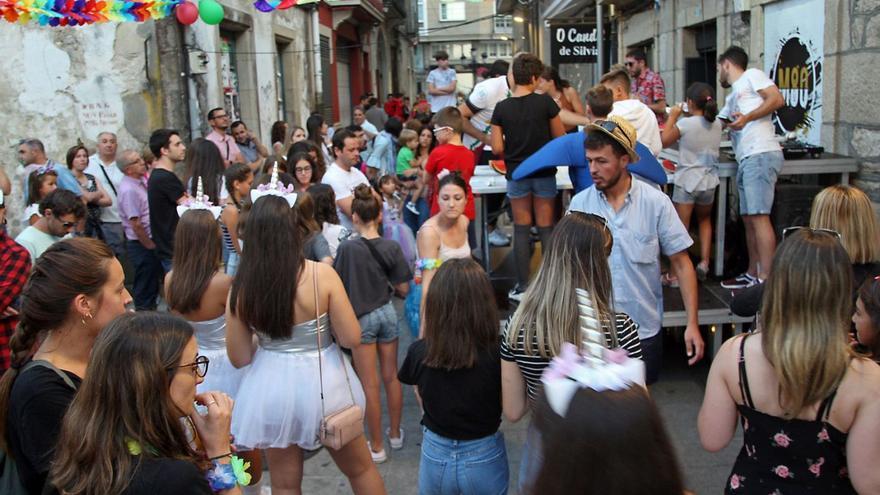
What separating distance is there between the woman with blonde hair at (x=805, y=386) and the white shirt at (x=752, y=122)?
10.3 feet

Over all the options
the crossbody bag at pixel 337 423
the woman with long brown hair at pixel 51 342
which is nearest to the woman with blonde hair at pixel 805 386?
the crossbody bag at pixel 337 423

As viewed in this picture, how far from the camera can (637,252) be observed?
140 inches

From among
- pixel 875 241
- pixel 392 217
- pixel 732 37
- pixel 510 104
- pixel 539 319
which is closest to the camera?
pixel 539 319

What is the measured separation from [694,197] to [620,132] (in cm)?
240

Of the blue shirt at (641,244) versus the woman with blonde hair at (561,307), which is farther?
the blue shirt at (641,244)

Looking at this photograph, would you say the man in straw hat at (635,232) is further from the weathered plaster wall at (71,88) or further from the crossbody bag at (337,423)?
the weathered plaster wall at (71,88)

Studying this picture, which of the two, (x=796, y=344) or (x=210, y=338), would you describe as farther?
(x=210, y=338)

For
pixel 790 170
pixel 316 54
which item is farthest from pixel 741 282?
pixel 316 54

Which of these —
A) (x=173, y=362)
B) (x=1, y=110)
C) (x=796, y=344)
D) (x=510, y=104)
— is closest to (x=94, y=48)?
(x=1, y=110)

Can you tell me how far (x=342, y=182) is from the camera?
6098mm

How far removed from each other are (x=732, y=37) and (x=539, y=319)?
7.35 meters

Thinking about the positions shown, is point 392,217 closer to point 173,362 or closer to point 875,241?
point 875,241

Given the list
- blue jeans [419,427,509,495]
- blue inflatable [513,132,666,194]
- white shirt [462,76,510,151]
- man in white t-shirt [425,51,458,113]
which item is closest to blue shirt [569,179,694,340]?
blue inflatable [513,132,666,194]

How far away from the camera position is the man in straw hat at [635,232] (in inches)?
139
